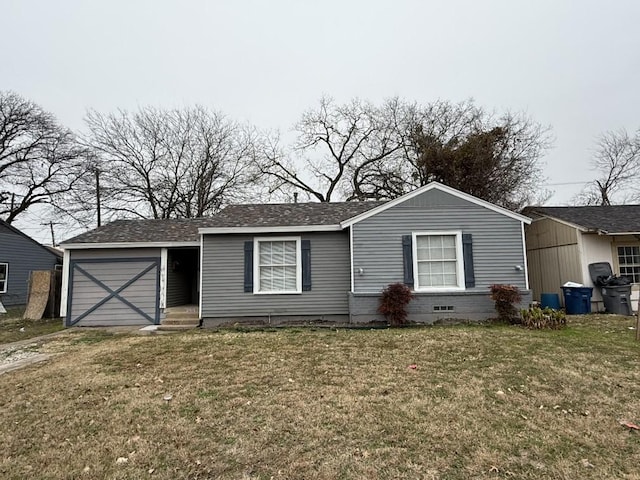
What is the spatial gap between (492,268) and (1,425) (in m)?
9.73

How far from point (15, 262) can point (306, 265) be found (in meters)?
17.9

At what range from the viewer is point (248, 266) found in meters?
9.73

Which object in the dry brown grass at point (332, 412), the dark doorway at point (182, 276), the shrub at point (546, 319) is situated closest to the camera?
the dry brown grass at point (332, 412)

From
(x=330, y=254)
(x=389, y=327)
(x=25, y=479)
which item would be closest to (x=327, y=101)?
(x=330, y=254)

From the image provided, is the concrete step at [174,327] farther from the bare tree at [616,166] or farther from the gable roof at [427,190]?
the bare tree at [616,166]

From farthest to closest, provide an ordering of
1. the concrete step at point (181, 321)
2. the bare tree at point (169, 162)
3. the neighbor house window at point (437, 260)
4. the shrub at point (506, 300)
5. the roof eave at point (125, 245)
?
the bare tree at point (169, 162) < the roof eave at point (125, 245) < the concrete step at point (181, 321) < the neighbor house window at point (437, 260) < the shrub at point (506, 300)

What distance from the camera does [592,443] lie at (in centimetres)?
303

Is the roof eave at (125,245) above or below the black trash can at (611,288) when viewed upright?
above

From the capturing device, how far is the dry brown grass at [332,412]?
2.79 metres

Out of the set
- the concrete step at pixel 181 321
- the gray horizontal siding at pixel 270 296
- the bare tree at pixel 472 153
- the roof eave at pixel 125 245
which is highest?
the bare tree at pixel 472 153

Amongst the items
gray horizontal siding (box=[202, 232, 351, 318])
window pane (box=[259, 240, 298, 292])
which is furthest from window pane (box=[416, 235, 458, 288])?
window pane (box=[259, 240, 298, 292])

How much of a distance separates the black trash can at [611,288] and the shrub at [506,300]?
12.4 ft

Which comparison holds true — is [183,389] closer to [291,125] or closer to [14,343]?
[14,343]

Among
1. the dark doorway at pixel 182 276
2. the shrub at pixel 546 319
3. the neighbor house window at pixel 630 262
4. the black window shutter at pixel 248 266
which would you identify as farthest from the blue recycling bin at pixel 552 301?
the dark doorway at pixel 182 276
